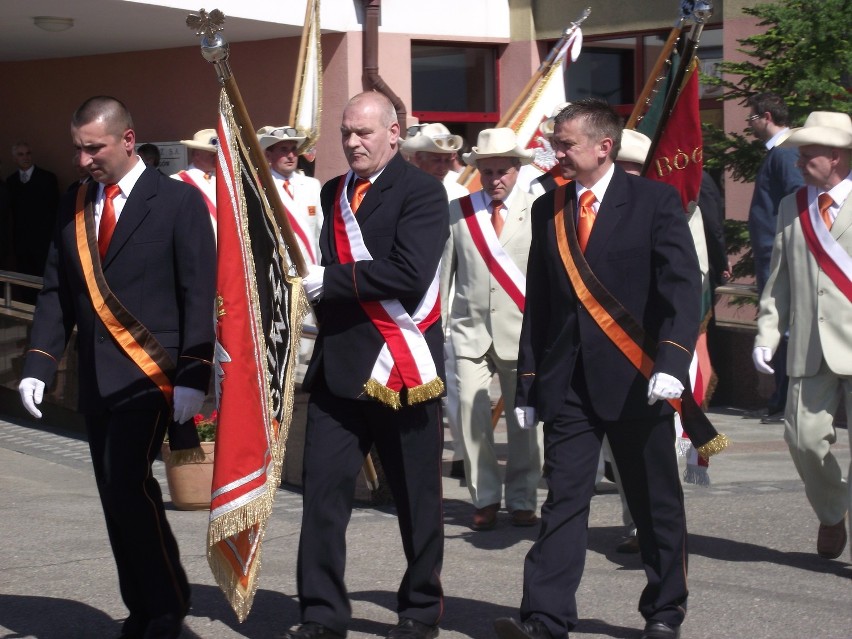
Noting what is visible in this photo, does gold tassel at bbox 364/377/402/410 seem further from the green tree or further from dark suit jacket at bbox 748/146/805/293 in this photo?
the green tree

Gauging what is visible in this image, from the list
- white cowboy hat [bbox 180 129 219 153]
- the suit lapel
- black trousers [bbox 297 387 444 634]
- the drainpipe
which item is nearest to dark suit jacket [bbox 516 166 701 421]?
black trousers [bbox 297 387 444 634]

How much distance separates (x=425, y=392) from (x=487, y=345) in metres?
2.44

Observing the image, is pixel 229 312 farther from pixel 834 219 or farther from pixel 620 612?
pixel 834 219

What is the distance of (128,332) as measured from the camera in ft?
17.4

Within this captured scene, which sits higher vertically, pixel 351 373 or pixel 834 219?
pixel 834 219

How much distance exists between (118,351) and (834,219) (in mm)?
3162

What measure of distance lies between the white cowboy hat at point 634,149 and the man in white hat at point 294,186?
2.82 meters

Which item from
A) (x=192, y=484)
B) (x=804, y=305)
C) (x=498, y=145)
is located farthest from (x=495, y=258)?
(x=192, y=484)

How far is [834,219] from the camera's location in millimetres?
6656

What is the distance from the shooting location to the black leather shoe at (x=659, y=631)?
17.7 feet

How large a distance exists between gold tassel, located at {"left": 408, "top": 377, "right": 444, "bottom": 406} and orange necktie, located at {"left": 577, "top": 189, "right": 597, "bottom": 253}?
71 cm

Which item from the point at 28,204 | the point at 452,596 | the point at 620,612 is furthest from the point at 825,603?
the point at 28,204

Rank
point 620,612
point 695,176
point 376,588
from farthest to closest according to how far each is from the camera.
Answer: point 695,176 → point 376,588 → point 620,612

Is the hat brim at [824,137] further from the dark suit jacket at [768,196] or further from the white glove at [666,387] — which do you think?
the dark suit jacket at [768,196]
